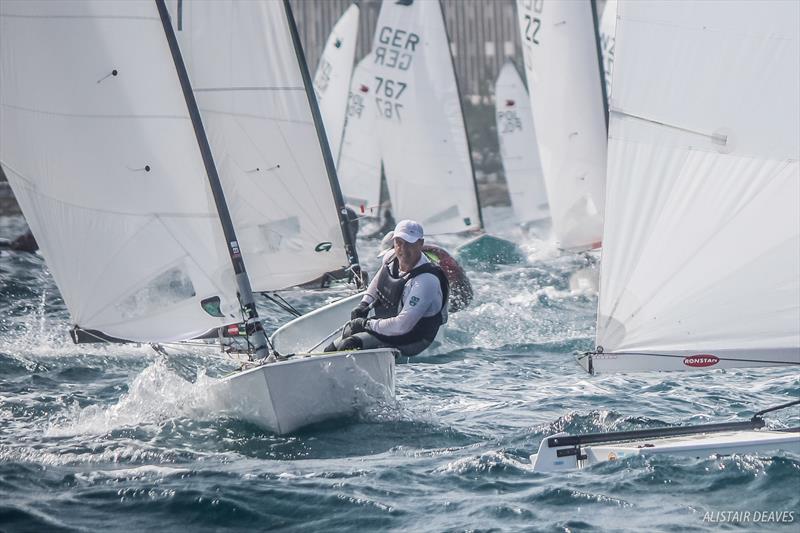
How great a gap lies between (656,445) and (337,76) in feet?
54.8

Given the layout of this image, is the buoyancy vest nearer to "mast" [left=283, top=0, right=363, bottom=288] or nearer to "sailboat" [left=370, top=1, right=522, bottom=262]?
"mast" [left=283, top=0, right=363, bottom=288]

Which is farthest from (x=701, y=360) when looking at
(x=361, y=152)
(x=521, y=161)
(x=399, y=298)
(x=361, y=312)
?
(x=361, y=152)

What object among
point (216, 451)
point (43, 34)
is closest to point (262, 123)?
point (43, 34)

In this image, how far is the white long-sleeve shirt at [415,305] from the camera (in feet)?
19.8

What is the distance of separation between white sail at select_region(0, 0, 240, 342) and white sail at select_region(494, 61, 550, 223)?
13.1 m

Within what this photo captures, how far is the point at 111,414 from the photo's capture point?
19.9ft

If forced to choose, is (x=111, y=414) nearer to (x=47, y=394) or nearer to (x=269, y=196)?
(x=47, y=394)

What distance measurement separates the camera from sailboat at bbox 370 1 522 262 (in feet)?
54.2

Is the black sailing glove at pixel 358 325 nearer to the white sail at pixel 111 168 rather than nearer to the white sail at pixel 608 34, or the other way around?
the white sail at pixel 111 168

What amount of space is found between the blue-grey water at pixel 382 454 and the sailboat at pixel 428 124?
7939 millimetres

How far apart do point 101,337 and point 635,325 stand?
3334 millimetres

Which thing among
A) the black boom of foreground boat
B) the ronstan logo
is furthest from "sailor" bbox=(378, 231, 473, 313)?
the ronstan logo

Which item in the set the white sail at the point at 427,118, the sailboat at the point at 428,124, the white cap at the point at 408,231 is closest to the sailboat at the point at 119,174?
the white cap at the point at 408,231

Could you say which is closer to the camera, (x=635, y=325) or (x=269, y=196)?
(x=635, y=325)
